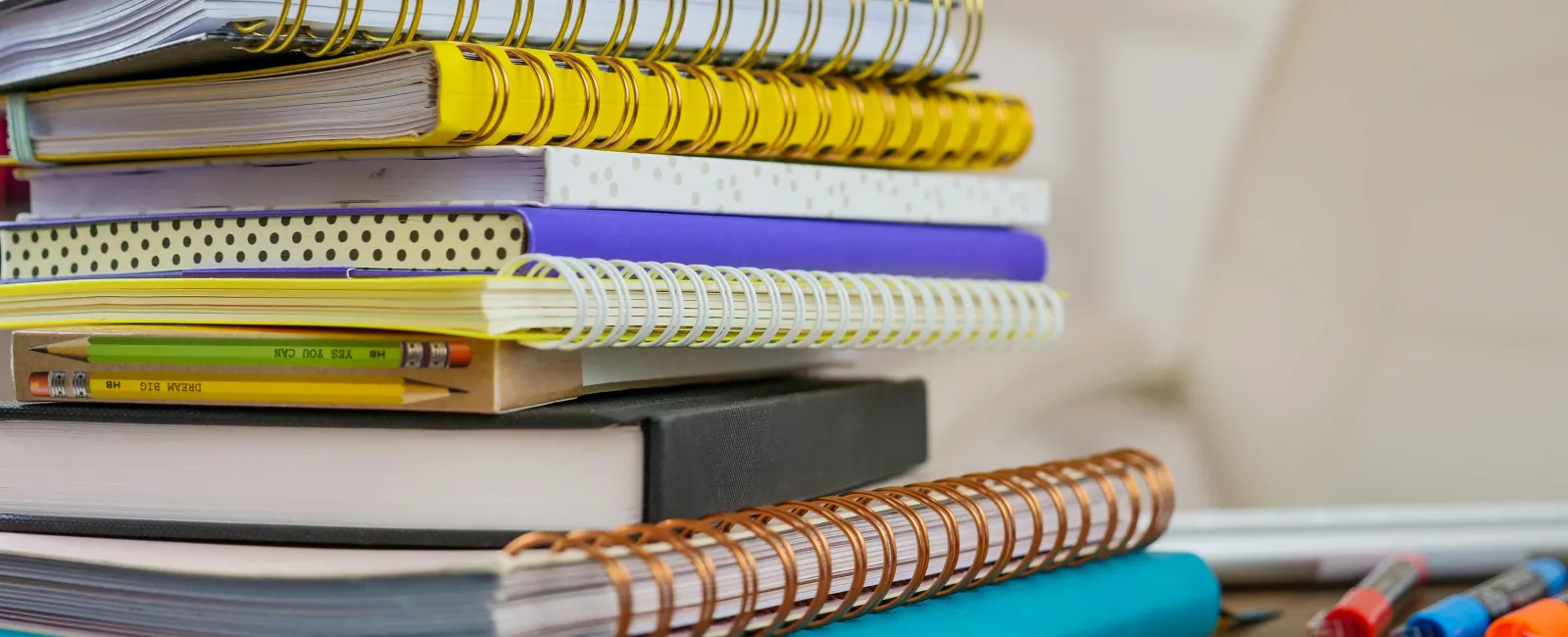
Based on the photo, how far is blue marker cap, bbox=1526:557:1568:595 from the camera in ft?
2.67

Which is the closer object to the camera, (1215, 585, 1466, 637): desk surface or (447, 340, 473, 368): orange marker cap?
(447, 340, 473, 368): orange marker cap

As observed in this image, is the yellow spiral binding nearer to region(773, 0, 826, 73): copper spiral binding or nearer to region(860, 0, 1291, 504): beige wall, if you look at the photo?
region(773, 0, 826, 73): copper spiral binding

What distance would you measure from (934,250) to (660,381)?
18 centimetres

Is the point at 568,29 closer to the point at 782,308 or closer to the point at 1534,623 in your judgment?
the point at 782,308

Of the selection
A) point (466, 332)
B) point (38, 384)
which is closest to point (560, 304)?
point (466, 332)

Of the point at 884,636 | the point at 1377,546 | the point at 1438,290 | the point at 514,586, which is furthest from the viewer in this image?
the point at 1438,290

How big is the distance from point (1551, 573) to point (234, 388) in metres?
0.70

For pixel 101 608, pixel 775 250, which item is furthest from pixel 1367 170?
pixel 101 608

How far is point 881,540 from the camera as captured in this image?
58cm

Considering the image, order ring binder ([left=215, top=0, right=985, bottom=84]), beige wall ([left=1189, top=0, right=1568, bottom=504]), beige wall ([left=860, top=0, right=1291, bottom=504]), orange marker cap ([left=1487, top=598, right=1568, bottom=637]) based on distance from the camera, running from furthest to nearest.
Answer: beige wall ([left=860, top=0, right=1291, bottom=504]) → beige wall ([left=1189, top=0, right=1568, bottom=504]) → orange marker cap ([left=1487, top=598, right=1568, bottom=637]) → ring binder ([left=215, top=0, right=985, bottom=84])

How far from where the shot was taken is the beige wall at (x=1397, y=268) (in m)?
0.99

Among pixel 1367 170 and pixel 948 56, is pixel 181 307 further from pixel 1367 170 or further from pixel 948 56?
pixel 1367 170

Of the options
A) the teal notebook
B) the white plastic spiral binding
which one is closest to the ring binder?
the white plastic spiral binding

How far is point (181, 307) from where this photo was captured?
57cm
